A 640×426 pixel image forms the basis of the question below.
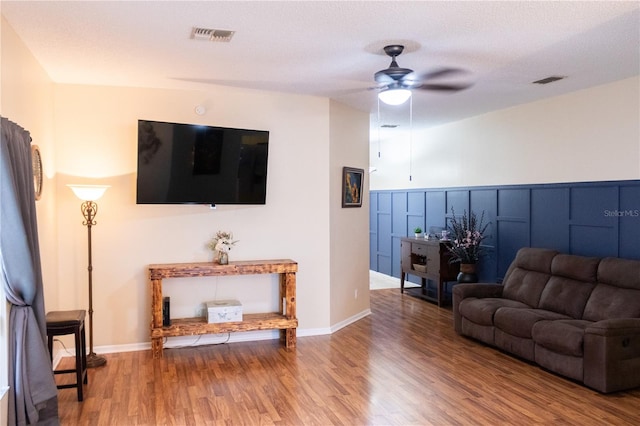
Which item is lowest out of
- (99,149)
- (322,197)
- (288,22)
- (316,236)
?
(316,236)

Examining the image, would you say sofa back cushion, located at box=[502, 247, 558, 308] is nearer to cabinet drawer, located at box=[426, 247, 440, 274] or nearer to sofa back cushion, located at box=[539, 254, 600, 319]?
sofa back cushion, located at box=[539, 254, 600, 319]

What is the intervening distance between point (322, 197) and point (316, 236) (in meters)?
0.45

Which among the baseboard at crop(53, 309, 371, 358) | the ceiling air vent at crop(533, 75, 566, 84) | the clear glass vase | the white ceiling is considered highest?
the ceiling air vent at crop(533, 75, 566, 84)

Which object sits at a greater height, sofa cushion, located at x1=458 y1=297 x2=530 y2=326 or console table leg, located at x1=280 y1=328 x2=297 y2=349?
sofa cushion, located at x1=458 y1=297 x2=530 y2=326

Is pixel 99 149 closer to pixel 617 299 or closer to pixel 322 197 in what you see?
pixel 322 197

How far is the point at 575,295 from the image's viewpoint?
4773mm

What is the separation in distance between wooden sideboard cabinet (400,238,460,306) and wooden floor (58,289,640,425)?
1744mm

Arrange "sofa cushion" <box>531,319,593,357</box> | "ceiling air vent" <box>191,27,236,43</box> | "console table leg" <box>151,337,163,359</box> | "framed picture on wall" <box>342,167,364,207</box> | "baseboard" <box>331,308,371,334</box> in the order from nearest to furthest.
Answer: "ceiling air vent" <box>191,27,236,43</box> → "sofa cushion" <box>531,319,593,357</box> → "console table leg" <box>151,337,163,359</box> → "baseboard" <box>331,308,371,334</box> → "framed picture on wall" <box>342,167,364,207</box>

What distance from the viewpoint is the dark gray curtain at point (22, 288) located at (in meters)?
2.99

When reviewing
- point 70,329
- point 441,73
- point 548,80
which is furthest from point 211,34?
point 548,80

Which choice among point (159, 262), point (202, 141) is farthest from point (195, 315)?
point (202, 141)

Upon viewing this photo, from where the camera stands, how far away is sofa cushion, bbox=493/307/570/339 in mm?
4550

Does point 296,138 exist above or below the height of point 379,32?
below

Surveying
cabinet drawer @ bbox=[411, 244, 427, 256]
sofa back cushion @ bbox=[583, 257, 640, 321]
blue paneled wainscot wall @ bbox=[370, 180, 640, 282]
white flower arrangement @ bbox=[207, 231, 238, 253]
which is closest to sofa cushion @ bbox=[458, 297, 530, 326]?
sofa back cushion @ bbox=[583, 257, 640, 321]
